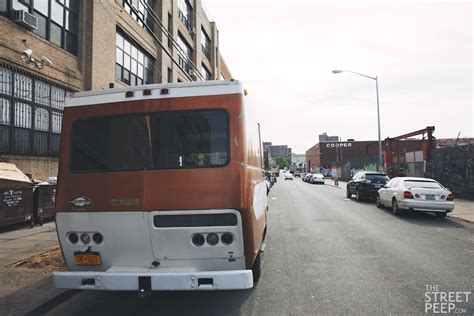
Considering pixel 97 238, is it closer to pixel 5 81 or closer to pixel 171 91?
pixel 171 91

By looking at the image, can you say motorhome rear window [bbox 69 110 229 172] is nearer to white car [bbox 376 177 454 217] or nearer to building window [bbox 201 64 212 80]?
white car [bbox 376 177 454 217]

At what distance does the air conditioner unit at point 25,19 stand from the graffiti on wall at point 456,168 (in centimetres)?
2151

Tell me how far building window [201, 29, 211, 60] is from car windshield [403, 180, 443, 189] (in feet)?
108

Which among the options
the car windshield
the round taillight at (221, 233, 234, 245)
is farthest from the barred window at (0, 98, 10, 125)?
the car windshield

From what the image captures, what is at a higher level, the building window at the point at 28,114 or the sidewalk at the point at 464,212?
the building window at the point at 28,114

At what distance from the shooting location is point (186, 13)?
119ft

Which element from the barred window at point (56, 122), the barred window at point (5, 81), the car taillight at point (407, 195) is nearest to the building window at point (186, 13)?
the barred window at point (56, 122)

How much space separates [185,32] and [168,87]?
32238 millimetres

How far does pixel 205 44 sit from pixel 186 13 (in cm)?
811

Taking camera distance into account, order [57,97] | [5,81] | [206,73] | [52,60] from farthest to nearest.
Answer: [206,73] → [57,97] → [52,60] → [5,81]

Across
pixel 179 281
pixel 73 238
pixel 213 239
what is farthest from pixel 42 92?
pixel 179 281

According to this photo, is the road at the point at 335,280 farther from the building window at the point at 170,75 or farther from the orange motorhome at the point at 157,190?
the building window at the point at 170,75

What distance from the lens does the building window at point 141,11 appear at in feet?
32.5

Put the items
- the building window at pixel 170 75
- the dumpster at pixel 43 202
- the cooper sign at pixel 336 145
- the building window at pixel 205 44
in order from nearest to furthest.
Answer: the dumpster at pixel 43 202 < the building window at pixel 170 75 < the building window at pixel 205 44 < the cooper sign at pixel 336 145
